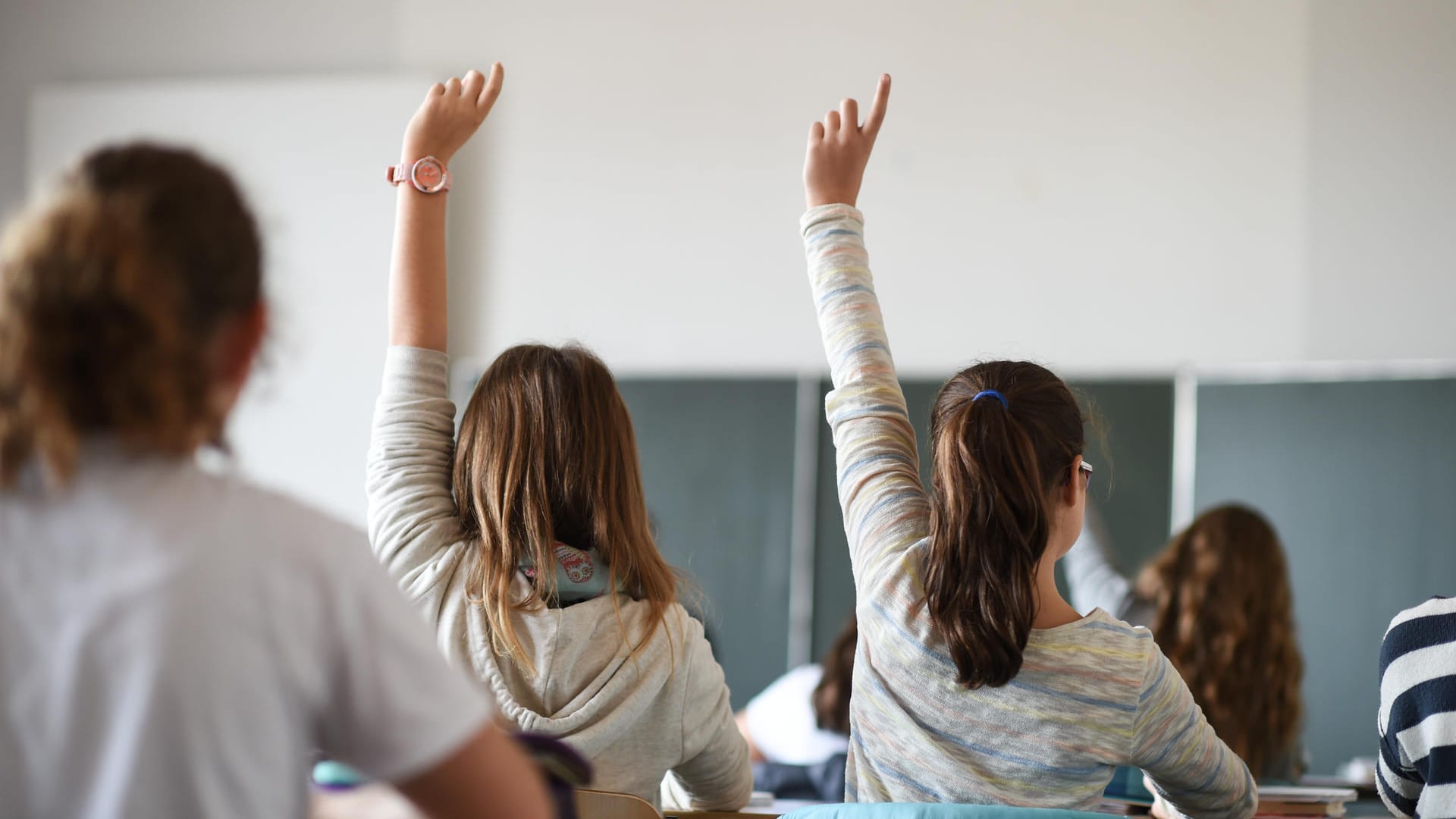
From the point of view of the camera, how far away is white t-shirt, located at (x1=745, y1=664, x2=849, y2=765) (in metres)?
3.10

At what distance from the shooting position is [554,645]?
153 cm

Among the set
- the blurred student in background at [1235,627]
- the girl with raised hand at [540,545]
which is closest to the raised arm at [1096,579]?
the blurred student in background at [1235,627]

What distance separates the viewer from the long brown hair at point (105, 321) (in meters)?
Answer: 0.73

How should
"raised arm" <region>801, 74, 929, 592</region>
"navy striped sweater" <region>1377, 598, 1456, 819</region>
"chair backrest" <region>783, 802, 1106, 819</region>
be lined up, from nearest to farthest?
"chair backrest" <region>783, 802, 1106, 819</region> < "navy striped sweater" <region>1377, 598, 1456, 819</region> < "raised arm" <region>801, 74, 929, 592</region>

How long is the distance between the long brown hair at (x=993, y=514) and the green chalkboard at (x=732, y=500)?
2.57 metres

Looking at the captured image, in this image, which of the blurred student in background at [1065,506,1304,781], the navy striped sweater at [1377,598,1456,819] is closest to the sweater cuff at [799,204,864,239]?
the navy striped sweater at [1377,598,1456,819]

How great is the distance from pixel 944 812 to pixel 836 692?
6.05 feet

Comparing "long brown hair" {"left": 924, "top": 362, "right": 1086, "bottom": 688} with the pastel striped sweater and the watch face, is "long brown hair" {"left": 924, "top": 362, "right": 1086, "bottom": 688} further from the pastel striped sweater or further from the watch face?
the watch face

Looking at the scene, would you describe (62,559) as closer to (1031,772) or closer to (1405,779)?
(1031,772)

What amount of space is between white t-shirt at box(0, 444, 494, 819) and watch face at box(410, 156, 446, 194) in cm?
100

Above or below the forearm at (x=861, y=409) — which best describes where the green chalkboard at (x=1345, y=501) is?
below

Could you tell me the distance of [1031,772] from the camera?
1408mm

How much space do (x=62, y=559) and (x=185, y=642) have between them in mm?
88

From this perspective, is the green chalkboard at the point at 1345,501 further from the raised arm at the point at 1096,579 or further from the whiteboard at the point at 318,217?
the whiteboard at the point at 318,217
